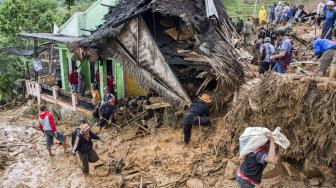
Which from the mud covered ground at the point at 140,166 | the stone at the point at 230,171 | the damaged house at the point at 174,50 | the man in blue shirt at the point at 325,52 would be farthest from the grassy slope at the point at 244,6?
the stone at the point at 230,171

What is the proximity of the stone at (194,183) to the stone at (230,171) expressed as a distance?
0.65 meters

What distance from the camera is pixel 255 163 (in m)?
5.61

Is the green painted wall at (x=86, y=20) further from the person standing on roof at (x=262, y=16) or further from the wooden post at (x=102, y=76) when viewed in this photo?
the person standing on roof at (x=262, y=16)

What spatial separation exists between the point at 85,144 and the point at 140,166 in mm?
1838

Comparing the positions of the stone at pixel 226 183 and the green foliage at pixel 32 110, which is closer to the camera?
the stone at pixel 226 183

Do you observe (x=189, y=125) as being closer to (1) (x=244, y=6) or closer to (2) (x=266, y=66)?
(2) (x=266, y=66)

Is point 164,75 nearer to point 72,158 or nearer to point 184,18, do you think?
point 184,18

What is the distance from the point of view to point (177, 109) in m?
11.1

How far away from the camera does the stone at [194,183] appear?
8.52 metres

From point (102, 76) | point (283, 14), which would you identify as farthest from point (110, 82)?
point (283, 14)

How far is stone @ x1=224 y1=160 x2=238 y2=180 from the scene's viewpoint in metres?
8.24

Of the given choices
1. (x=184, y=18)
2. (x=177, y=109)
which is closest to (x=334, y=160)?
(x=177, y=109)

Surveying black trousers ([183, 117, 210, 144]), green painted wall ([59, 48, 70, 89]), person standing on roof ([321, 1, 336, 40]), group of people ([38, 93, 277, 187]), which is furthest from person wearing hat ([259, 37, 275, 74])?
green painted wall ([59, 48, 70, 89])

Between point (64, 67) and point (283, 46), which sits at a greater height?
point (283, 46)
